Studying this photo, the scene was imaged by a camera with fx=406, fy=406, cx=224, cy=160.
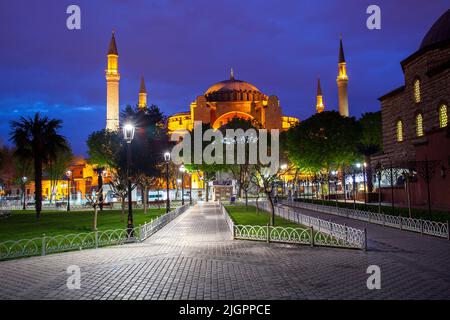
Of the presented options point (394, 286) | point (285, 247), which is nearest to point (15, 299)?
point (394, 286)

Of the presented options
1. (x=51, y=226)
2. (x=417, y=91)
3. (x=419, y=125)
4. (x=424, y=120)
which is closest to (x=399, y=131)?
(x=419, y=125)

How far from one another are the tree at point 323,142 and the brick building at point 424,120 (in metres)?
4.08

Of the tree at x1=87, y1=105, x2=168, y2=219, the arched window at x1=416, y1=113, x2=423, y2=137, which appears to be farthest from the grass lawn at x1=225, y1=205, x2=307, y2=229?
the arched window at x1=416, y1=113, x2=423, y2=137

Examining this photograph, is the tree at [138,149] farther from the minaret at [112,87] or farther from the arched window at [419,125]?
the arched window at [419,125]

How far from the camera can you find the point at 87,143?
59.9m

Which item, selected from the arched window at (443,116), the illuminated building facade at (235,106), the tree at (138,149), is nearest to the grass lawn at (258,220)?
the tree at (138,149)

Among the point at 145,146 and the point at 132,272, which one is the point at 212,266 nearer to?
the point at 132,272

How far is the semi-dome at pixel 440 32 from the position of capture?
118 feet

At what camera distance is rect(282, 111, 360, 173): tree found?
153 feet

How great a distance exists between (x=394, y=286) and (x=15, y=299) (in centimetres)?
785

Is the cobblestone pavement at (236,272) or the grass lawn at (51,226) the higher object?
the grass lawn at (51,226)

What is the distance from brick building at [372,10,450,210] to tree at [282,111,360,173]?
4083mm
